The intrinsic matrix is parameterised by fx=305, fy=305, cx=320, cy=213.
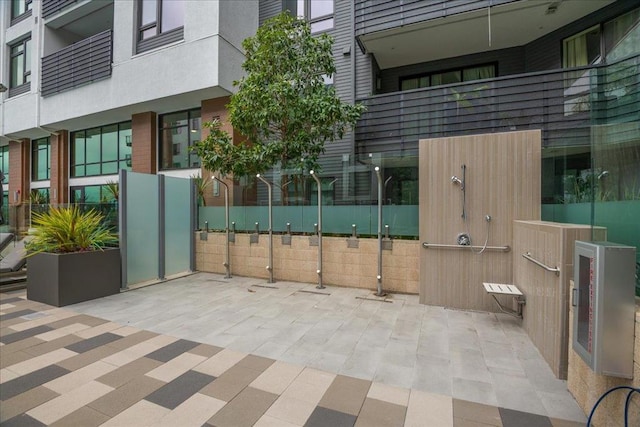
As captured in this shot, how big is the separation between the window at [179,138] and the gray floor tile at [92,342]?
684cm

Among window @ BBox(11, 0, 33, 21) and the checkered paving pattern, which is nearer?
the checkered paving pattern

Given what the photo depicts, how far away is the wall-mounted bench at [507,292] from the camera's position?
12.4ft

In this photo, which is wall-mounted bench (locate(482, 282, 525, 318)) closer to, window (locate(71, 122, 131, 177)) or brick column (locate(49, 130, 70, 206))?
window (locate(71, 122, 131, 177))

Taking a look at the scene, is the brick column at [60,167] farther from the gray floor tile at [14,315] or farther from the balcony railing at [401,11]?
the balcony railing at [401,11]

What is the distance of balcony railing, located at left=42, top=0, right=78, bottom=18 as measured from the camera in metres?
11.3

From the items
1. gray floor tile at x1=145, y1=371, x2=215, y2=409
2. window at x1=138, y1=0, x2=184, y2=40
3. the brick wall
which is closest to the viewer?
gray floor tile at x1=145, y1=371, x2=215, y2=409

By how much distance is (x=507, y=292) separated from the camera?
3760 millimetres

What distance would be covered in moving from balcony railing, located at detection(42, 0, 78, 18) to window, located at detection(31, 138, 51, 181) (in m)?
5.01

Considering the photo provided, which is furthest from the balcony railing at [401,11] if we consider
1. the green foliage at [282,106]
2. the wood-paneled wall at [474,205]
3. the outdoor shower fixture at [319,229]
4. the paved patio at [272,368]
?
the paved patio at [272,368]

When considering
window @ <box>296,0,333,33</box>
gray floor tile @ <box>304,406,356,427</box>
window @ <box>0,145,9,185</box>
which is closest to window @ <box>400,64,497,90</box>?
window @ <box>296,0,333,33</box>

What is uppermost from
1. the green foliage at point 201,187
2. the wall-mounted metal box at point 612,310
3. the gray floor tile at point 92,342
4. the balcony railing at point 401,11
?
the balcony railing at point 401,11

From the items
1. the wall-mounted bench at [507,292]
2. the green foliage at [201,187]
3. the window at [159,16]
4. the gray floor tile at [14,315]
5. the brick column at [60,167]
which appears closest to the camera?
the wall-mounted bench at [507,292]

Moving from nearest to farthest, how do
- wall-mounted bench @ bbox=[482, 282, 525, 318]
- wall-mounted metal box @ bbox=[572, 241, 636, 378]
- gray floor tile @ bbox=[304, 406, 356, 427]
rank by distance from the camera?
wall-mounted metal box @ bbox=[572, 241, 636, 378] < gray floor tile @ bbox=[304, 406, 356, 427] < wall-mounted bench @ bbox=[482, 282, 525, 318]

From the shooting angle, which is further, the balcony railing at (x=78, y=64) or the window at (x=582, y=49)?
the balcony railing at (x=78, y=64)
